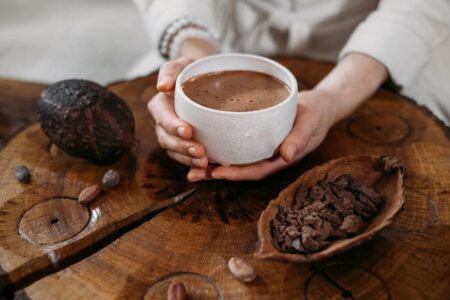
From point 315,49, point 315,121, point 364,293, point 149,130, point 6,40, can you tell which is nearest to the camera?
point 364,293

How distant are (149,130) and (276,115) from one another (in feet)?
1.04

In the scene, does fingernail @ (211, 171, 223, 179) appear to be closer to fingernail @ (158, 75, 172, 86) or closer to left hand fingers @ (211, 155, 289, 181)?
left hand fingers @ (211, 155, 289, 181)

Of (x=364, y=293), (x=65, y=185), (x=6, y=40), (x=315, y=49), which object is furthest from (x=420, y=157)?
(x=6, y=40)

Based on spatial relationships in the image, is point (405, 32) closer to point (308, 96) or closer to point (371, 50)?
point (371, 50)

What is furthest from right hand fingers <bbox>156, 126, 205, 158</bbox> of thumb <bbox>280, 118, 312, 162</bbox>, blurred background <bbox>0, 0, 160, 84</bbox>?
blurred background <bbox>0, 0, 160, 84</bbox>

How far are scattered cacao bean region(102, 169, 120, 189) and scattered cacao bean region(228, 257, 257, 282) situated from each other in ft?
0.82

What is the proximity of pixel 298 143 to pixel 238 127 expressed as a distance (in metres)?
0.11

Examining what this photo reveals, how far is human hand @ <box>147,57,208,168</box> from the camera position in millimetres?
738

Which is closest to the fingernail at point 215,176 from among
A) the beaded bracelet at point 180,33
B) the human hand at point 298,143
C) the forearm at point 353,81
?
the human hand at point 298,143

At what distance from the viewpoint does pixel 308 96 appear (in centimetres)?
84

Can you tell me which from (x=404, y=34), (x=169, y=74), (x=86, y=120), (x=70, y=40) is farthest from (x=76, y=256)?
(x=70, y=40)

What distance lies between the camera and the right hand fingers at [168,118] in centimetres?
73

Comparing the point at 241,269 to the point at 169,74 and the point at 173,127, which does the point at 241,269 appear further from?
the point at 169,74

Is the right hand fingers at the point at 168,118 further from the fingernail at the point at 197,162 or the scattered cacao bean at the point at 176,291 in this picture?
the scattered cacao bean at the point at 176,291
